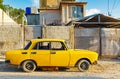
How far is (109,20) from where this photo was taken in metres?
19.8

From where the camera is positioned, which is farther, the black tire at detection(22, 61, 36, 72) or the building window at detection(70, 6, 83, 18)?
the building window at detection(70, 6, 83, 18)

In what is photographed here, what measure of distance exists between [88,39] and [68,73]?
604cm

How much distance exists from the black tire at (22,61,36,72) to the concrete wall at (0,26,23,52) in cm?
557

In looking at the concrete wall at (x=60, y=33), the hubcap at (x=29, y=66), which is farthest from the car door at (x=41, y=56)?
the concrete wall at (x=60, y=33)

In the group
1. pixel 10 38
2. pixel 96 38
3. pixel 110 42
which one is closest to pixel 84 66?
pixel 96 38

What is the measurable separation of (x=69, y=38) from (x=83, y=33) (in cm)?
96

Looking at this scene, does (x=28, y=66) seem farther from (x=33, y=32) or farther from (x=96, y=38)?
(x=96, y=38)

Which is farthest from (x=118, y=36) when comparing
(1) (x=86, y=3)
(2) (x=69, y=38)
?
(1) (x=86, y=3)

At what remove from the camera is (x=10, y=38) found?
17.7m

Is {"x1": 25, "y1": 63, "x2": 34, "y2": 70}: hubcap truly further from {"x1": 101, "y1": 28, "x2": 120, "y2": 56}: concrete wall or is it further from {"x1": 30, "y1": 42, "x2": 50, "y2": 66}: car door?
{"x1": 101, "y1": 28, "x2": 120, "y2": 56}: concrete wall

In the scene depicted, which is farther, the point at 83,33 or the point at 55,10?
the point at 55,10

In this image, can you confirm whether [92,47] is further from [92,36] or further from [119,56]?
[119,56]

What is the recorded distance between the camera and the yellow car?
1207 centimetres

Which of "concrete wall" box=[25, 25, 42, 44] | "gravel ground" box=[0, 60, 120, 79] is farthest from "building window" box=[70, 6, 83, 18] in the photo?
"gravel ground" box=[0, 60, 120, 79]
